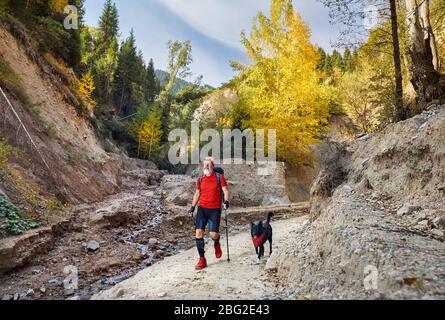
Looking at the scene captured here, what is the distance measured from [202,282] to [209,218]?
1.58 m

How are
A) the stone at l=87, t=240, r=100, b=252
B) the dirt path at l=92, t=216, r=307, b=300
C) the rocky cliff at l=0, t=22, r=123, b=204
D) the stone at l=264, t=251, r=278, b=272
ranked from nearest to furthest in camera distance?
the dirt path at l=92, t=216, r=307, b=300, the stone at l=264, t=251, r=278, b=272, the stone at l=87, t=240, r=100, b=252, the rocky cliff at l=0, t=22, r=123, b=204

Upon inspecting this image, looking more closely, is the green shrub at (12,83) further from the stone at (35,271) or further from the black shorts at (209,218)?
the black shorts at (209,218)

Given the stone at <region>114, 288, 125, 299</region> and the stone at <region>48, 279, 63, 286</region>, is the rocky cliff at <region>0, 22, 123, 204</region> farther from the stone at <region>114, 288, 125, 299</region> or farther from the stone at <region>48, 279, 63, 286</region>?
the stone at <region>114, 288, 125, 299</region>

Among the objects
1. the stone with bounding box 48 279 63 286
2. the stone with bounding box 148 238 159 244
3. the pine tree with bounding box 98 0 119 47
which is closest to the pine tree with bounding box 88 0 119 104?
the pine tree with bounding box 98 0 119 47

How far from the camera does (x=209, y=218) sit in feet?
22.4

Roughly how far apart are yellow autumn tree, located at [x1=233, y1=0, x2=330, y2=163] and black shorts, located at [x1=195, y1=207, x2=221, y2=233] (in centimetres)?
1024

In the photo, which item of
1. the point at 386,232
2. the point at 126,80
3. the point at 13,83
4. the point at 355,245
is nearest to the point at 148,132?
the point at 126,80

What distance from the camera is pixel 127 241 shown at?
9648 mm

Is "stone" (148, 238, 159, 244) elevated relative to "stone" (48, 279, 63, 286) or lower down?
elevated

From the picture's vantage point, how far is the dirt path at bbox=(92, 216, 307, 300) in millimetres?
4930
